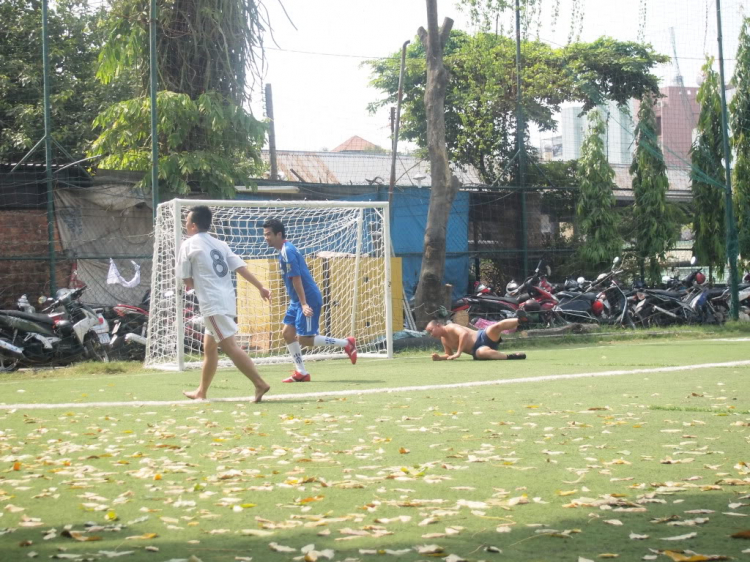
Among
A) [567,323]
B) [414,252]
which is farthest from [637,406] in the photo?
[414,252]

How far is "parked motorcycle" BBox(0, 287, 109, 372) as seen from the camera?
1197 cm

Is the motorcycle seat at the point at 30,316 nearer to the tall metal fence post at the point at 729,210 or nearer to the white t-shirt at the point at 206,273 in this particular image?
the white t-shirt at the point at 206,273

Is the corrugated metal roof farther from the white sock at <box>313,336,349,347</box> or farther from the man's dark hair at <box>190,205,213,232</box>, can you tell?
the man's dark hair at <box>190,205,213,232</box>

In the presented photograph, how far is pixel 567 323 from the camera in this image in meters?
16.9

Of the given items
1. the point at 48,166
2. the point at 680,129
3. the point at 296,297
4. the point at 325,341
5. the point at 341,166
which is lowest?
the point at 325,341

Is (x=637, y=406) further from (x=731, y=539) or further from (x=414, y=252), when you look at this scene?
(x=414, y=252)

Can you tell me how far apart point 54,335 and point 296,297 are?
162 inches

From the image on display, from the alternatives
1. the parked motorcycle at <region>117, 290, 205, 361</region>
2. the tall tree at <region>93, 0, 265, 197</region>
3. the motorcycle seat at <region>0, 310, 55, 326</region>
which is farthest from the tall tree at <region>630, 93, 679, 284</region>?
the motorcycle seat at <region>0, 310, 55, 326</region>

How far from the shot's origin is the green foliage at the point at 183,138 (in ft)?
50.5

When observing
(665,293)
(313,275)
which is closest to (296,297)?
(313,275)

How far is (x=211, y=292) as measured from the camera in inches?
303

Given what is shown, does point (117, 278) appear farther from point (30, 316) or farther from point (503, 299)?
point (503, 299)

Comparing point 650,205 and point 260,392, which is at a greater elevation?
point 650,205

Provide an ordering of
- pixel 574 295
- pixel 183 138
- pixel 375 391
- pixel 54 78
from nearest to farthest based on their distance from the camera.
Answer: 1. pixel 375 391
2. pixel 183 138
3. pixel 574 295
4. pixel 54 78
